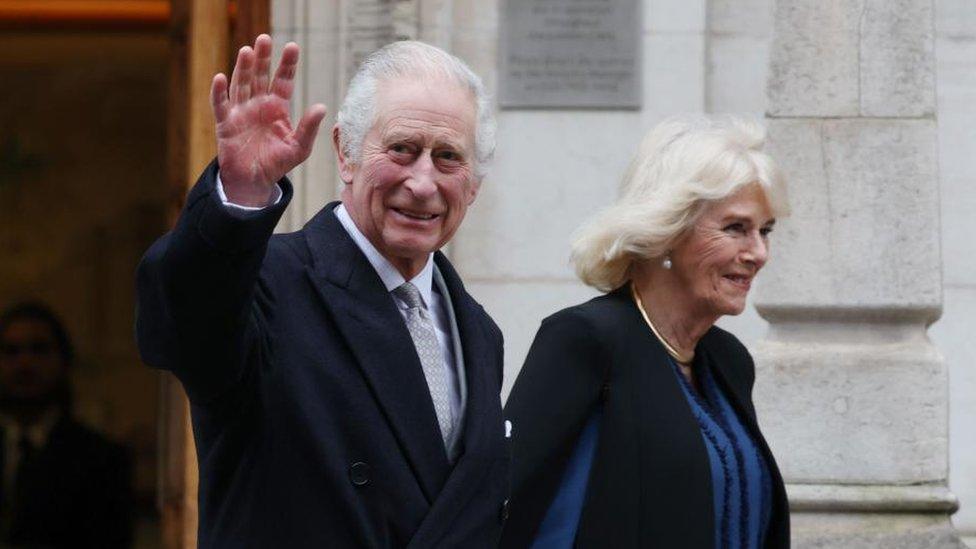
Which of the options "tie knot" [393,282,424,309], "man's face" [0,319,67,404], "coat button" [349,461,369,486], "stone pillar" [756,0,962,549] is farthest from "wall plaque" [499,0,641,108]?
"coat button" [349,461,369,486]

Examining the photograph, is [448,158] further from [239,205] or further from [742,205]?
[742,205]

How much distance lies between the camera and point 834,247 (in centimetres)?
528

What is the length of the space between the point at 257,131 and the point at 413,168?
40cm

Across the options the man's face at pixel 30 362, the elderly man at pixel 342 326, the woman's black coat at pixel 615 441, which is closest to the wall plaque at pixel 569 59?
the man's face at pixel 30 362

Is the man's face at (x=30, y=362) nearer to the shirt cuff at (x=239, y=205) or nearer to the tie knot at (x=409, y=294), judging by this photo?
the tie knot at (x=409, y=294)

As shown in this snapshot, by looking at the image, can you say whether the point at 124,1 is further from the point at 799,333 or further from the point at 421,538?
the point at 421,538

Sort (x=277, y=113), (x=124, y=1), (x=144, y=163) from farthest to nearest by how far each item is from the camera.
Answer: (x=144, y=163), (x=124, y=1), (x=277, y=113)

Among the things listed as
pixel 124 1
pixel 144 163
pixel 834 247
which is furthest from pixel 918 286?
pixel 144 163

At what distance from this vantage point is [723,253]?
4.37 metres

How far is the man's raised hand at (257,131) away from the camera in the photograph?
262cm

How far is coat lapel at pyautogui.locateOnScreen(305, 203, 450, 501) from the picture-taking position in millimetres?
2889

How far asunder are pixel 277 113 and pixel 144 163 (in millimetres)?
11001

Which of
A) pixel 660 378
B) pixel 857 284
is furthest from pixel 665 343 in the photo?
pixel 857 284

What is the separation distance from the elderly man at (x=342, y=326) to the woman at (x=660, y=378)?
929mm
